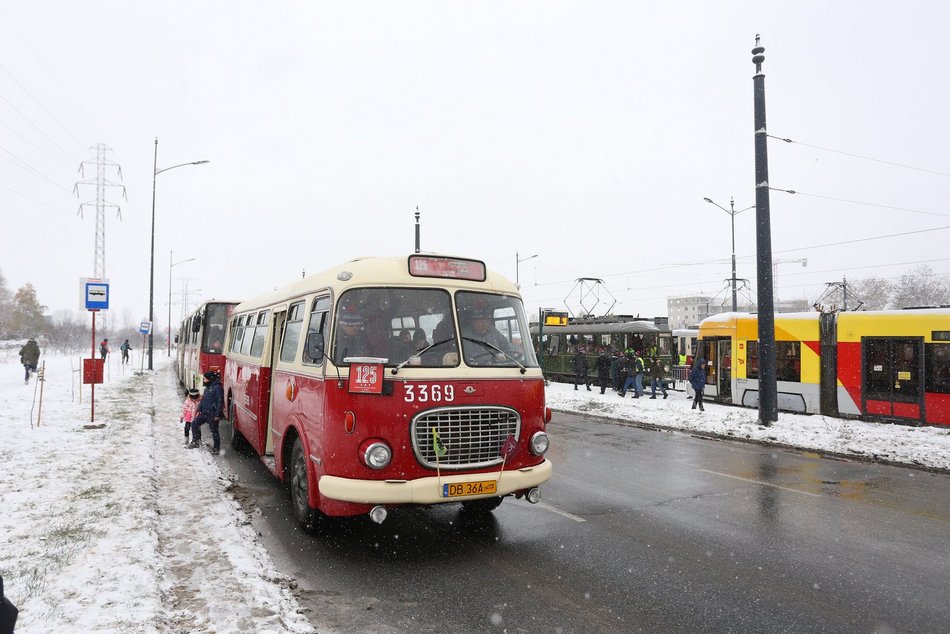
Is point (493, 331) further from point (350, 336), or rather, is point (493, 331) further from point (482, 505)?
point (482, 505)

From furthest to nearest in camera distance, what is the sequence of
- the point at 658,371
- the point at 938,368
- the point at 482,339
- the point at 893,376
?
the point at 658,371 → the point at 893,376 → the point at 938,368 → the point at 482,339

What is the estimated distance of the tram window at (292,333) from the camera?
7.00 metres

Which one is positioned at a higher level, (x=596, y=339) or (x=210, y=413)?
(x=596, y=339)

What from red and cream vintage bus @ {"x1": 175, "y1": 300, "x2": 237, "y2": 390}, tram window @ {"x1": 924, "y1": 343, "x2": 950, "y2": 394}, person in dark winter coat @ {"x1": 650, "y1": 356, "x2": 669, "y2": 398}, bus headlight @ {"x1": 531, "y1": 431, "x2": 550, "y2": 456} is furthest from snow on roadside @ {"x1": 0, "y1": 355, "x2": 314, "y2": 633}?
person in dark winter coat @ {"x1": 650, "y1": 356, "x2": 669, "y2": 398}

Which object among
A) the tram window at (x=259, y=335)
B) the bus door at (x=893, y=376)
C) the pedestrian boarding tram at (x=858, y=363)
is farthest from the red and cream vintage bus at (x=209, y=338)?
the bus door at (x=893, y=376)

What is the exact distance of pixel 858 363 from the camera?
15.4m

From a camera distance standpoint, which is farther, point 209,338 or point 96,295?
point 209,338

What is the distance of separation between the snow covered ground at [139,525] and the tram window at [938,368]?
1485 mm

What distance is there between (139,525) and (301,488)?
1564 mm

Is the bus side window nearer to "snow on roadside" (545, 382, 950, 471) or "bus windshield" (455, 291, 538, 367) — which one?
"bus windshield" (455, 291, 538, 367)

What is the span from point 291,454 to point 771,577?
196 inches

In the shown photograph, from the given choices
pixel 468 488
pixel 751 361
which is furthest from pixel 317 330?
pixel 751 361

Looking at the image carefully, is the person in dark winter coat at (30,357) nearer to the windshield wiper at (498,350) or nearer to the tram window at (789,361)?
the windshield wiper at (498,350)

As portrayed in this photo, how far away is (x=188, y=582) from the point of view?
4816 millimetres
